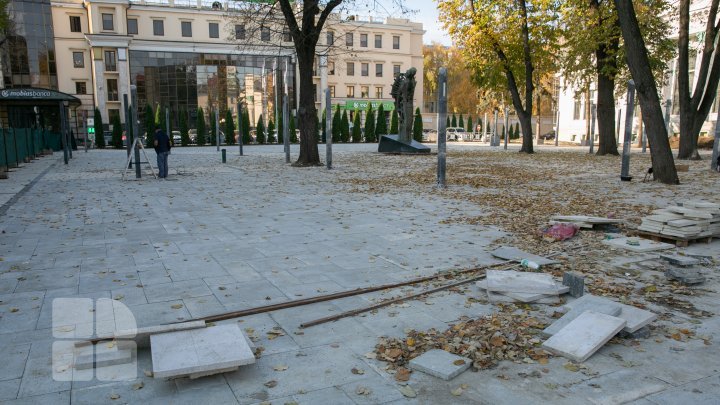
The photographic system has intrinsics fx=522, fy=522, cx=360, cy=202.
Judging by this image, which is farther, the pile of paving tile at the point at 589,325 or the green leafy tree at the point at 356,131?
the green leafy tree at the point at 356,131

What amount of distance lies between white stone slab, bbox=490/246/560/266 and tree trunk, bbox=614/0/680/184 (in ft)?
30.5

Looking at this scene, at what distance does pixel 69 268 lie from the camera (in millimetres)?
6387

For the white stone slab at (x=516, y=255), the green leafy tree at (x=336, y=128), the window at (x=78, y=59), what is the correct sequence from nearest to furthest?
the white stone slab at (x=516, y=255)
the green leafy tree at (x=336, y=128)
the window at (x=78, y=59)

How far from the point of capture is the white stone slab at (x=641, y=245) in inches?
284

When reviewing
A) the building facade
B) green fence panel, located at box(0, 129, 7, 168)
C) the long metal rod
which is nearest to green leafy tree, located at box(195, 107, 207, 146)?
the building facade

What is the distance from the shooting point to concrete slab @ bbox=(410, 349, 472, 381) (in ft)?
12.0

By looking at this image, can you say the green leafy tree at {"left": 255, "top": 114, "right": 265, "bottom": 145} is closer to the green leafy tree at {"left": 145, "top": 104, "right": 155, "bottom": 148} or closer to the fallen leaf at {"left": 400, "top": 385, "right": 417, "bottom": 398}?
the green leafy tree at {"left": 145, "top": 104, "right": 155, "bottom": 148}

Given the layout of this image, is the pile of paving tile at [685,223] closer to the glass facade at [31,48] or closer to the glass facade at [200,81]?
the glass facade at [200,81]

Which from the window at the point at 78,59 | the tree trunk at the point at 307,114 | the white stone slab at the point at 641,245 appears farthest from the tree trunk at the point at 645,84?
the window at the point at 78,59

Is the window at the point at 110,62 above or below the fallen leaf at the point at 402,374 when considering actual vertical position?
above

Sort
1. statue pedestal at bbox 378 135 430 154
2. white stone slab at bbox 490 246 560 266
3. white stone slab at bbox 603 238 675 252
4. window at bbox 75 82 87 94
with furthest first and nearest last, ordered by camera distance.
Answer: window at bbox 75 82 87 94
statue pedestal at bbox 378 135 430 154
white stone slab at bbox 603 238 675 252
white stone slab at bbox 490 246 560 266

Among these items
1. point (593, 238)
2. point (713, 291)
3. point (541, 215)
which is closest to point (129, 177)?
point (541, 215)

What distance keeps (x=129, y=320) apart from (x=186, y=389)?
60.1 inches

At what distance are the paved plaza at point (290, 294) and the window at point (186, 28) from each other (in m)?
55.3
